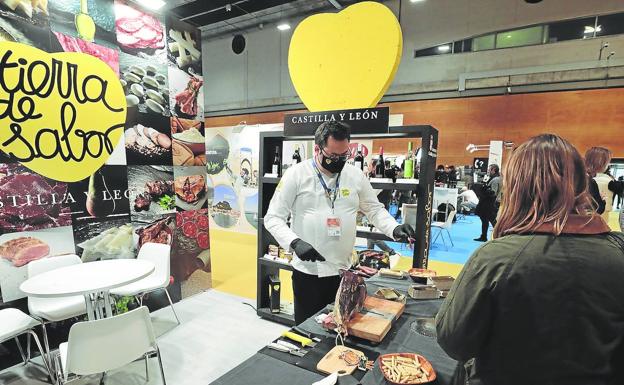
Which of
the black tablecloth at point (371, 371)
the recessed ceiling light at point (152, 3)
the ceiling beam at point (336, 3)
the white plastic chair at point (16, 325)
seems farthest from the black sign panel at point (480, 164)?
the white plastic chair at point (16, 325)

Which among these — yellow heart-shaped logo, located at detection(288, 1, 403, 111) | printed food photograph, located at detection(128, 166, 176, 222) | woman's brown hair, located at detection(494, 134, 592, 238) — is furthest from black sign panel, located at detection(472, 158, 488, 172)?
woman's brown hair, located at detection(494, 134, 592, 238)

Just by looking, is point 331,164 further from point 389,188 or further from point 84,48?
point 84,48

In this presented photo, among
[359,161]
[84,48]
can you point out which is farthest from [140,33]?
[359,161]

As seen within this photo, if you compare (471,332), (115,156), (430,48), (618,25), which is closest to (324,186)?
(471,332)

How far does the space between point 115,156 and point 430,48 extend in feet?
27.2

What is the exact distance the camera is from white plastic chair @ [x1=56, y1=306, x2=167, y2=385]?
1.66 m

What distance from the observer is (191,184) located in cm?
401

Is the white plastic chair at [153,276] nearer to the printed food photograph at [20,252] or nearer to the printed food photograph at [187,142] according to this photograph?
the printed food photograph at [20,252]

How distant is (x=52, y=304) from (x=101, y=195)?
103 cm

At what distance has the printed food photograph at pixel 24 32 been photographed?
247 centimetres

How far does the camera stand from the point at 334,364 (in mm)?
1109

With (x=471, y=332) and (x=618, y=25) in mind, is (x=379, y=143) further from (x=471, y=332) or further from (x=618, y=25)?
(x=471, y=332)

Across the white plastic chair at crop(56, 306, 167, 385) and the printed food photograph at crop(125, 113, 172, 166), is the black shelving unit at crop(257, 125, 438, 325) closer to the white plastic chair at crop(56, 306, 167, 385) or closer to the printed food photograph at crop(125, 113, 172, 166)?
the printed food photograph at crop(125, 113, 172, 166)

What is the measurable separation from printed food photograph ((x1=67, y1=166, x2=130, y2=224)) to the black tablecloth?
266 centimetres
